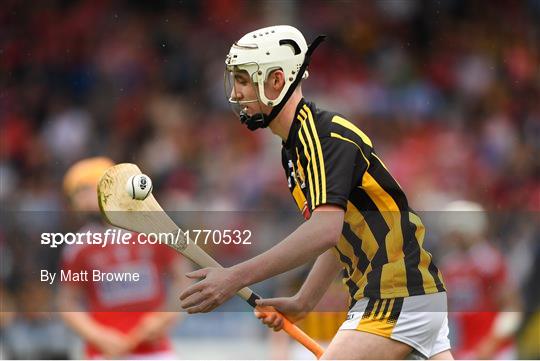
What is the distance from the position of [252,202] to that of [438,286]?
488cm

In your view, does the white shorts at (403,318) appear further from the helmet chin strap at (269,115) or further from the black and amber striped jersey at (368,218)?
the helmet chin strap at (269,115)

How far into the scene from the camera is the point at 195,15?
34.3 feet

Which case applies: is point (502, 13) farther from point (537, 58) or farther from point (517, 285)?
point (517, 285)

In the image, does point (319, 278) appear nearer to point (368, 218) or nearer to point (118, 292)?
point (368, 218)

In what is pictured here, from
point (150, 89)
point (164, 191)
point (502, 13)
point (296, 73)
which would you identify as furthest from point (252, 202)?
point (296, 73)

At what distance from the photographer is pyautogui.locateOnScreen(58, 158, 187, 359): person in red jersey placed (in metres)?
5.34

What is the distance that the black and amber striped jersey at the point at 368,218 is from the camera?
A: 3.48 metres

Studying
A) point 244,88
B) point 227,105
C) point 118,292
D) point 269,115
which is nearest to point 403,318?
point 269,115

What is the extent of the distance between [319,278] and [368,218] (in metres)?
0.45

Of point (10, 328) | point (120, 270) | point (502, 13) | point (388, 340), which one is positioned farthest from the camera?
point (502, 13)

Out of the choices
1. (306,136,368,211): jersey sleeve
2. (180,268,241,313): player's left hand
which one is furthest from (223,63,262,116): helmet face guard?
(180,268,241,313): player's left hand

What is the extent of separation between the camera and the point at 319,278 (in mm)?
3922

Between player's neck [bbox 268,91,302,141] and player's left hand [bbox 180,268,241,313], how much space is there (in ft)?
1.86

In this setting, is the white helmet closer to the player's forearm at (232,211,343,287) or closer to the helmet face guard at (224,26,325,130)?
the helmet face guard at (224,26,325,130)
